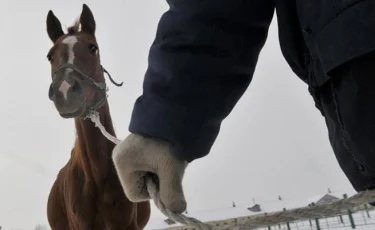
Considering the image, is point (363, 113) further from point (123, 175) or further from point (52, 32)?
point (52, 32)

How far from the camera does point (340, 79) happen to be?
0.71 meters

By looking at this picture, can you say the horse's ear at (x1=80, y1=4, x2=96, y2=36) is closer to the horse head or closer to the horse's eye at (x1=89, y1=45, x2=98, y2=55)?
the horse head

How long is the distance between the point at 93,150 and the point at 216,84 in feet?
7.17

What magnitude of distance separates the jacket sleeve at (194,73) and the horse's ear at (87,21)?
286cm

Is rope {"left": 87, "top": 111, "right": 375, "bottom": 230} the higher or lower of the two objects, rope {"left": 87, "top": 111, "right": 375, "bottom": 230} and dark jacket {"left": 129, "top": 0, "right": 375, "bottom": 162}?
the lower

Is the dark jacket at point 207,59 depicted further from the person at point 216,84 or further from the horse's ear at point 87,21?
the horse's ear at point 87,21

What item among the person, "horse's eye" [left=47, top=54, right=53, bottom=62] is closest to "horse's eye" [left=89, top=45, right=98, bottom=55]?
"horse's eye" [left=47, top=54, right=53, bottom=62]

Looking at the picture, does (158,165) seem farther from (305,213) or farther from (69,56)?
(69,56)

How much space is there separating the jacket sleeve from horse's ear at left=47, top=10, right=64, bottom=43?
2.95m

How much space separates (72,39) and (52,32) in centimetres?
69

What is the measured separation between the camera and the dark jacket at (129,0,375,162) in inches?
30.1

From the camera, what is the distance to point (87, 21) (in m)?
3.53

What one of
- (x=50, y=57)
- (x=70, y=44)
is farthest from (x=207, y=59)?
(x=50, y=57)

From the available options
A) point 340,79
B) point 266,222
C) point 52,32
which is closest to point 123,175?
point 266,222
